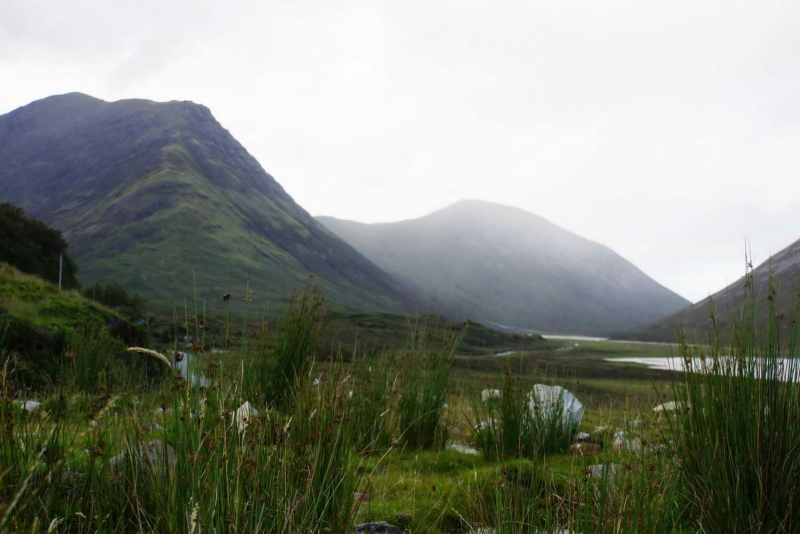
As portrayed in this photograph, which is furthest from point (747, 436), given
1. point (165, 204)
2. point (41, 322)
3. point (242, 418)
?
point (165, 204)

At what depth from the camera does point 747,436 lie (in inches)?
93.1

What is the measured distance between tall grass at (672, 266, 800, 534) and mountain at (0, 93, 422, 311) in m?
51.5

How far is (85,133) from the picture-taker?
145000 mm

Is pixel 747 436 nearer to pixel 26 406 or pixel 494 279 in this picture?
pixel 26 406

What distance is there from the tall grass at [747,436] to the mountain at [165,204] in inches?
2029

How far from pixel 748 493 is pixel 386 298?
334 ft

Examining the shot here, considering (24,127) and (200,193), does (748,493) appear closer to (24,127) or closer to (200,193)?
(200,193)

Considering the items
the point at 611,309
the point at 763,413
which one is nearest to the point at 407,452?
the point at 763,413

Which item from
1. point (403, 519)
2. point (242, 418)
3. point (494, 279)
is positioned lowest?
point (403, 519)

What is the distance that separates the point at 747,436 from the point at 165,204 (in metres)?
103

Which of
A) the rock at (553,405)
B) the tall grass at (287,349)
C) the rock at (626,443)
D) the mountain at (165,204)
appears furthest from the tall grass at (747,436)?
the mountain at (165,204)

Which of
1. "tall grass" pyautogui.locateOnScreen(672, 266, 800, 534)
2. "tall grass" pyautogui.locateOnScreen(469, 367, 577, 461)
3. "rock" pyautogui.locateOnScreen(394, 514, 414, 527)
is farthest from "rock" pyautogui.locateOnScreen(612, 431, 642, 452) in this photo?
"rock" pyautogui.locateOnScreen(394, 514, 414, 527)

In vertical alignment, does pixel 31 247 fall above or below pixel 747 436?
above

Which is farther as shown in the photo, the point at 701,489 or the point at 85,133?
the point at 85,133
